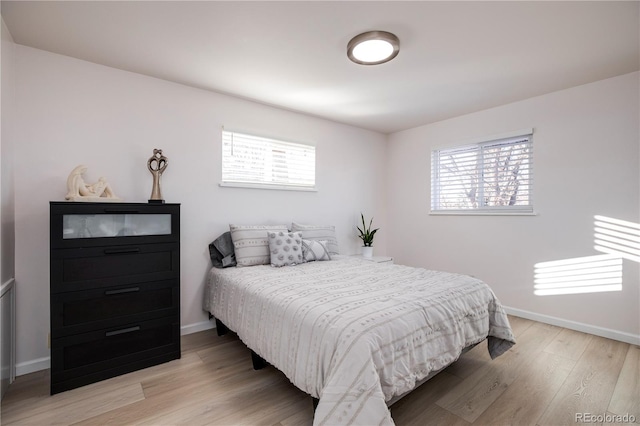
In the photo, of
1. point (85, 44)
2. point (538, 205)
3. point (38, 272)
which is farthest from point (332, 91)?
point (38, 272)

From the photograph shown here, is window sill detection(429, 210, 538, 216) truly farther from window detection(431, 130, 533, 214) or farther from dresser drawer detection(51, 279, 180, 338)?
dresser drawer detection(51, 279, 180, 338)

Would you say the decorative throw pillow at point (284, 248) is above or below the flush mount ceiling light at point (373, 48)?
below

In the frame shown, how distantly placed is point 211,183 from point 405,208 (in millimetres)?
2893

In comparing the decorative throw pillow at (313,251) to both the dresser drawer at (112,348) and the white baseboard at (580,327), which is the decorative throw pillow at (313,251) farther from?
the white baseboard at (580,327)

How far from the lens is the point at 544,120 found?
3.15 m

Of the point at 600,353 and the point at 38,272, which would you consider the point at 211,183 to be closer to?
the point at 38,272

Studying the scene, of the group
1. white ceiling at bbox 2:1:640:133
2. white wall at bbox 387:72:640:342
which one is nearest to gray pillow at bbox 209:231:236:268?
Answer: white ceiling at bbox 2:1:640:133

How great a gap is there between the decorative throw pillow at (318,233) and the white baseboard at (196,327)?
52.0 inches

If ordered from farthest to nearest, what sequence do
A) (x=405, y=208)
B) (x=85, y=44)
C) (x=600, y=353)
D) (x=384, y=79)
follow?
(x=405, y=208) < (x=384, y=79) < (x=600, y=353) < (x=85, y=44)

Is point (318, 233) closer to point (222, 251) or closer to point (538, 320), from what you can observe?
point (222, 251)

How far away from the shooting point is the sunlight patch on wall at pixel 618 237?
262cm

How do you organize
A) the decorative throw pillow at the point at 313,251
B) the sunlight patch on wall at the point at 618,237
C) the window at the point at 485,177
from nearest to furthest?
the sunlight patch on wall at the point at 618,237 < the decorative throw pillow at the point at 313,251 < the window at the point at 485,177

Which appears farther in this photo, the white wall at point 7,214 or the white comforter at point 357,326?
the white wall at point 7,214

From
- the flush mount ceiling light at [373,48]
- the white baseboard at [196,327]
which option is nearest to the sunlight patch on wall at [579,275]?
the flush mount ceiling light at [373,48]
